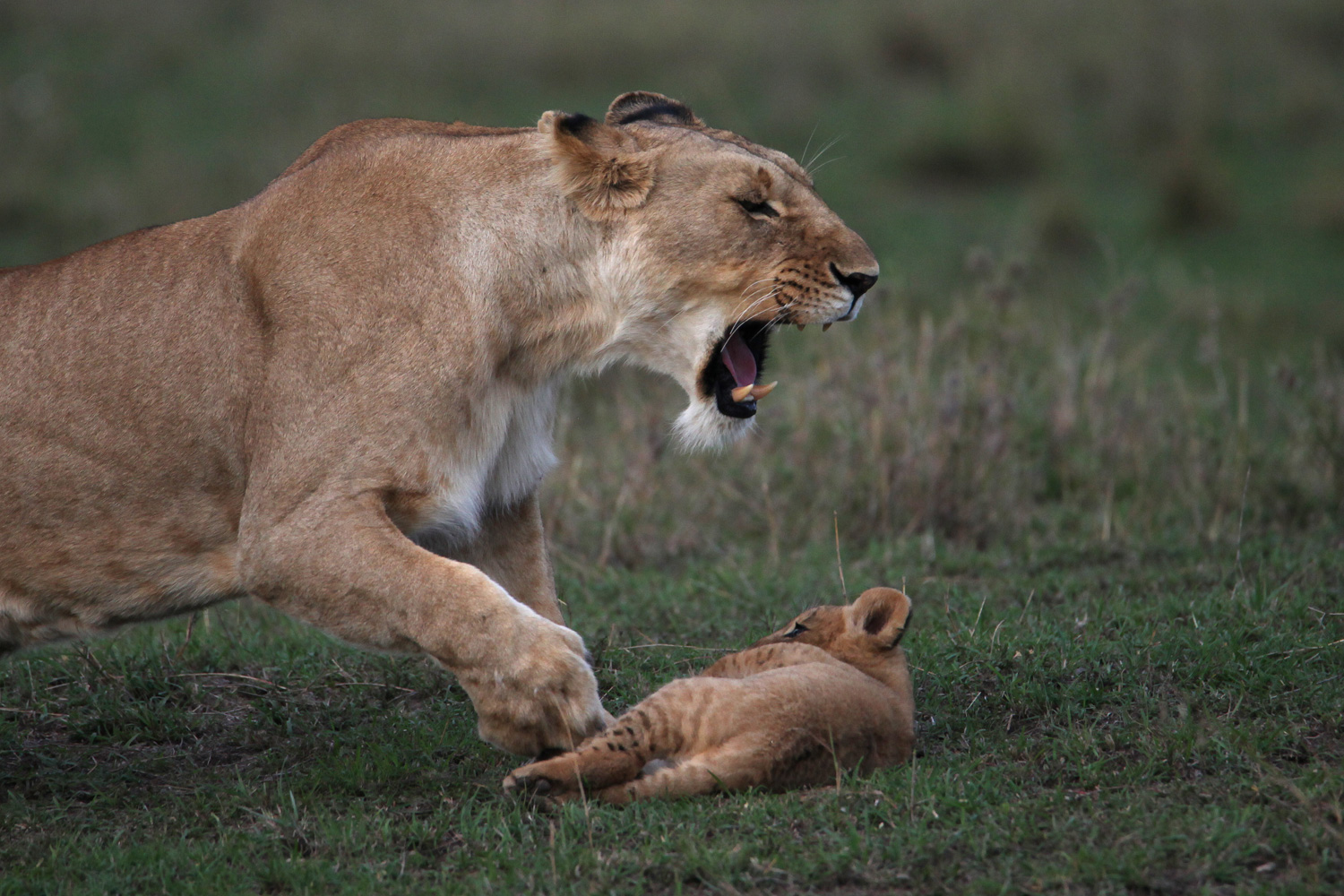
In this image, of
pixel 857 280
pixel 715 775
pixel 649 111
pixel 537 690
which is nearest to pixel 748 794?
pixel 715 775

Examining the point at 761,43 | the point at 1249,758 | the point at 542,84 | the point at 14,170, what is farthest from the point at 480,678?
the point at 761,43

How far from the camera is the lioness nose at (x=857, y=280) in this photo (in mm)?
3590

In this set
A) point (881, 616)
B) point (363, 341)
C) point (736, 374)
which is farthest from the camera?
point (736, 374)

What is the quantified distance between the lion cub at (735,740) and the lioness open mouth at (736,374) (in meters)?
0.72

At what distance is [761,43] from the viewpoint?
52.6ft

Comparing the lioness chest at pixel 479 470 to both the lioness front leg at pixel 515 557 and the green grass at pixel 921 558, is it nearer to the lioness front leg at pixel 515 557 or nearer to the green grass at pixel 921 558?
the lioness front leg at pixel 515 557

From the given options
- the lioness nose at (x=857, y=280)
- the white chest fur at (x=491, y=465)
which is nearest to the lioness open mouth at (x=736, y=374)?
the lioness nose at (x=857, y=280)

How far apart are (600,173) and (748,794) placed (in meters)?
1.44

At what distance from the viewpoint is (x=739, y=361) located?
372cm

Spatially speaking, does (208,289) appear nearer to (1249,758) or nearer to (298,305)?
(298,305)

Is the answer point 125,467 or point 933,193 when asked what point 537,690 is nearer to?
point 125,467

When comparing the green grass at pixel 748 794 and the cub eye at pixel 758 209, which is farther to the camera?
the cub eye at pixel 758 209

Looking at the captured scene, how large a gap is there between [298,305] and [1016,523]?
10.7 feet

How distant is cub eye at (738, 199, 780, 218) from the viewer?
3590 mm
